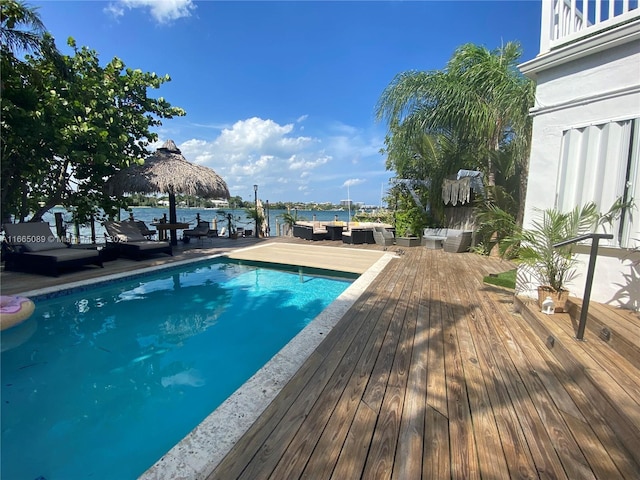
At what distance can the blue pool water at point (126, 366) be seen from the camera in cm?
217

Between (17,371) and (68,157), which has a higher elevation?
(68,157)

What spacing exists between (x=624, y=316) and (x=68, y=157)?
1025cm

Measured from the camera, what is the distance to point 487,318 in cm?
354

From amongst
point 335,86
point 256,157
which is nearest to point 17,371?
point 335,86

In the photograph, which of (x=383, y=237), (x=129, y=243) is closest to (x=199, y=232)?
(x=129, y=243)

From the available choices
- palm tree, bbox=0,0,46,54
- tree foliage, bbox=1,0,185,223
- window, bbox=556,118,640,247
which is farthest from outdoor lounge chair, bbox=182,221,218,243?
window, bbox=556,118,640,247

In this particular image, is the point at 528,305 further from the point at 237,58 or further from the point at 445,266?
the point at 237,58

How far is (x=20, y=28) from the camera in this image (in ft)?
19.2

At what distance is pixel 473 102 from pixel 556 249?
21.4ft

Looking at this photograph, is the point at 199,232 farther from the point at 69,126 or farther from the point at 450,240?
the point at 450,240

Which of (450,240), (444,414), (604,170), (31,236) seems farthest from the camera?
(450,240)

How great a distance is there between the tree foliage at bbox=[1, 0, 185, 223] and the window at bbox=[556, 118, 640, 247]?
28.1 feet

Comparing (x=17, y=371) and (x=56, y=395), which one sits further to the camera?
(x=17, y=371)

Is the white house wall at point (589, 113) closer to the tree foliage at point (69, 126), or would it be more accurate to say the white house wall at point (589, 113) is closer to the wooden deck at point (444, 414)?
the wooden deck at point (444, 414)
